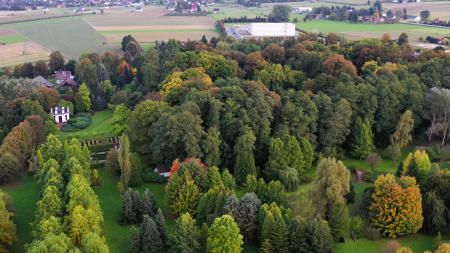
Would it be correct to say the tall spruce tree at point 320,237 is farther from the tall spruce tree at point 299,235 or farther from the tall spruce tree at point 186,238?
the tall spruce tree at point 186,238

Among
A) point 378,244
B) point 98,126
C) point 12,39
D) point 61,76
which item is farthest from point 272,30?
point 378,244

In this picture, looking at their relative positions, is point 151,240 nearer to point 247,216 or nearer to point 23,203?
point 247,216

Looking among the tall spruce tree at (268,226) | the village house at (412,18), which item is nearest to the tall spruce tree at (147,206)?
the tall spruce tree at (268,226)

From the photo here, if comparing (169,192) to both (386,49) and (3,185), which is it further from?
(386,49)

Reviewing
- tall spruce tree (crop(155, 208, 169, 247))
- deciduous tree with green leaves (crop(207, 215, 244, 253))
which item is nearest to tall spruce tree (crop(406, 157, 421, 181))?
deciduous tree with green leaves (crop(207, 215, 244, 253))

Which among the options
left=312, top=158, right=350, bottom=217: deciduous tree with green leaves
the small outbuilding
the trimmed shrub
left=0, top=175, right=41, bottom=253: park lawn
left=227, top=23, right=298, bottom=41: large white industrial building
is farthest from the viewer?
left=227, top=23, right=298, bottom=41: large white industrial building

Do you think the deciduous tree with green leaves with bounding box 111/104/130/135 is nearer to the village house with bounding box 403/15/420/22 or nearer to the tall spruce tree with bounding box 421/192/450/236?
the tall spruce tree with bounding box 421/192/450/236
